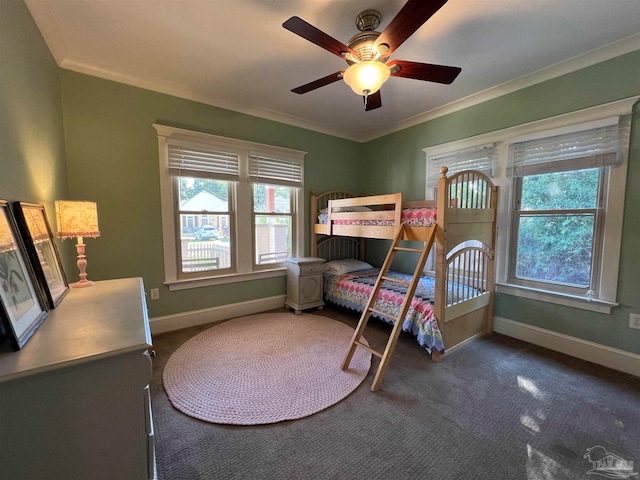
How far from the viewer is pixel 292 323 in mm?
3111

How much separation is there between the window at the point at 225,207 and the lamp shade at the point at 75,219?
3.24ft

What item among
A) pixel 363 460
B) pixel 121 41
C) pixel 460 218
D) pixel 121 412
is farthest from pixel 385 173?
pixel 121 412

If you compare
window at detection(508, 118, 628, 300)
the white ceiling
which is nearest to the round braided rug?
window at detection(508, 118, 628, 300)

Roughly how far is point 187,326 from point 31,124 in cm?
217

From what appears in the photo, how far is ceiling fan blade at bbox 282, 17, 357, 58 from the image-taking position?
136cm

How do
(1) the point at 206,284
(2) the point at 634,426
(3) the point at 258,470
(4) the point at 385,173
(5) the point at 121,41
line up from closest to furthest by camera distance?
1. (3) the point at 258,470
2. (2) the point at 634,426
3. (5) the point at 121,41
4. (1) the point at 206,284
5. (4) the point at 385,173

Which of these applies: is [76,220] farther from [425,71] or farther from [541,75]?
[541,75]

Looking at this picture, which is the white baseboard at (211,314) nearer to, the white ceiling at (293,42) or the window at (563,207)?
the white ceiling at (293,42)

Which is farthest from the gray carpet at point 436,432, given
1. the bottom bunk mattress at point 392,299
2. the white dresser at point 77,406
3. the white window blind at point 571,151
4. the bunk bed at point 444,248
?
the white window blind at point 571,151

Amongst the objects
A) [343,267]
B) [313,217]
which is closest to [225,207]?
[313,217]

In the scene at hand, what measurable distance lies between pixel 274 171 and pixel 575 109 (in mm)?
3060

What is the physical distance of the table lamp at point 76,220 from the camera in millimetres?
1742

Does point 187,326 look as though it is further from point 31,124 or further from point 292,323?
point 31,124

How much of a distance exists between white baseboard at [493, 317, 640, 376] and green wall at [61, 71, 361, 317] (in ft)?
10.5
